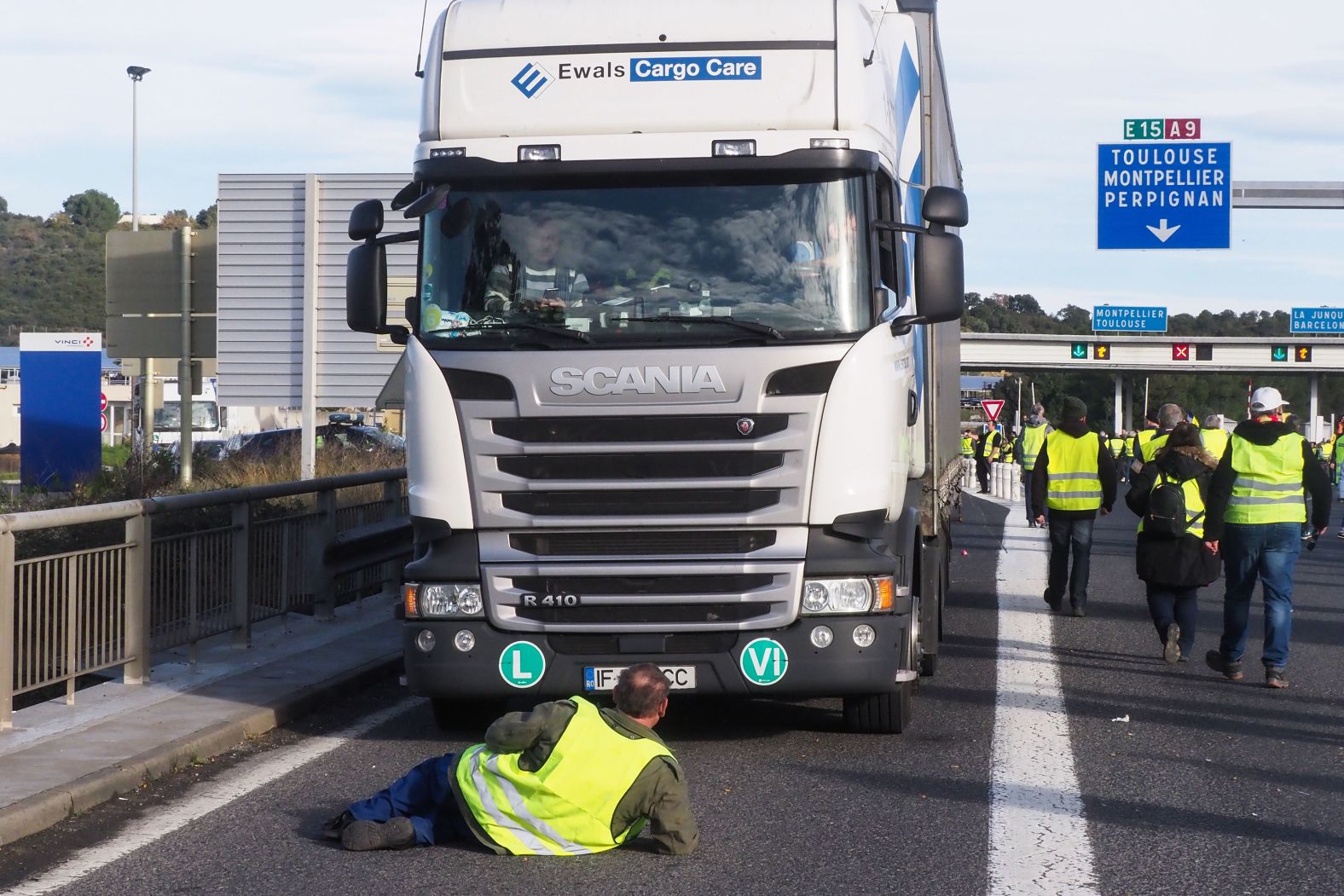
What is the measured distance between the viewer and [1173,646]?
11.5 m

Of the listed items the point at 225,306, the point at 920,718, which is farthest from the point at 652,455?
the point at 225,306

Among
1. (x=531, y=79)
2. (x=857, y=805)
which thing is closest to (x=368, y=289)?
(x=531, y=79)

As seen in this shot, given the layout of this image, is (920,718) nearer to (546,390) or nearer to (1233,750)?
(1233,750)

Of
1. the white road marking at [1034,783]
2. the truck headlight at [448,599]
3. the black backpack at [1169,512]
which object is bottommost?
the white road marking at [1034,783]

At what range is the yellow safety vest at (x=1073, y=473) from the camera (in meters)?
14.0

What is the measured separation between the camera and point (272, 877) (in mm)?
5867

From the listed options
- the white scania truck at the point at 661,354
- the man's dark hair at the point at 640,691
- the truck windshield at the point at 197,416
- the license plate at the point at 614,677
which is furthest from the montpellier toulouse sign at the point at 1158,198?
the truck windshield at the point at 197,416

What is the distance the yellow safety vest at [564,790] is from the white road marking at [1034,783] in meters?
1.34

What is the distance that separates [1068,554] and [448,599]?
296 inches

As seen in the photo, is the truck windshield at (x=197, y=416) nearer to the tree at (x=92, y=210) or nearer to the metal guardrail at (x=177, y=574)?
the metal guardrail at (x=177, y=574)

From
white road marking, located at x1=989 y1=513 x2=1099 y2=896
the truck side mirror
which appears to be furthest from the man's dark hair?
the truck side mirror

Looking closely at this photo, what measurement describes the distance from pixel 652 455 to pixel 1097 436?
24.6ft

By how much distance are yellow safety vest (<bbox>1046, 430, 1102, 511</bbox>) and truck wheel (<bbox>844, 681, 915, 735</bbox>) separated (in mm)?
5801

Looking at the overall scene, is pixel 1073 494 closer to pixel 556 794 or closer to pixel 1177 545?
pixel 1177 545
